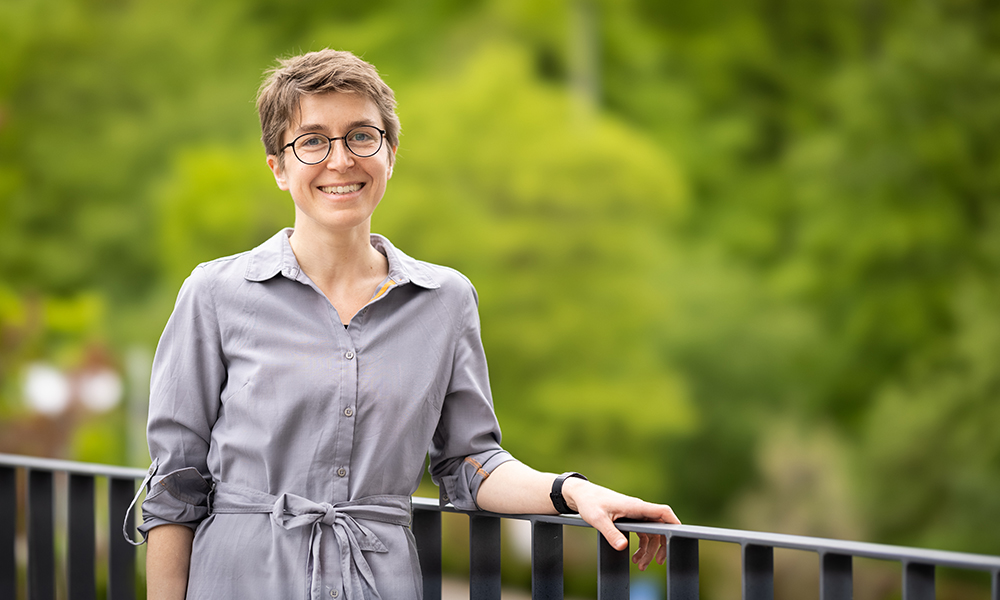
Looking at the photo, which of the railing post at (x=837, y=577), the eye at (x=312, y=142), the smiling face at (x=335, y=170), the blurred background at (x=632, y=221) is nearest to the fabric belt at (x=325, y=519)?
the smiling face at (x=335, y=170)

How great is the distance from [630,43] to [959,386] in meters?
7.08

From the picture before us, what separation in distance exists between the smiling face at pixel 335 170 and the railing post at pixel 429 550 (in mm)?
508

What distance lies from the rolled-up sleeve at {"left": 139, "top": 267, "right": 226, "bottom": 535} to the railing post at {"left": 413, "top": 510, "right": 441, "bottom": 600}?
37 cm

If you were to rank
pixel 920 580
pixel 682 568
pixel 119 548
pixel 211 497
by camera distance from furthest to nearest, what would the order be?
pixel 119 548
pixel 211 497
pixel 682 568
pixel 920 580

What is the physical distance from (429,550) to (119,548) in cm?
61

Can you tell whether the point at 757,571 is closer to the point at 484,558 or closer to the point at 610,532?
the point at 610,532

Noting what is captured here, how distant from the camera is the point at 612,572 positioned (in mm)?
1621

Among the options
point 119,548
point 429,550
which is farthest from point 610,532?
point 119,548

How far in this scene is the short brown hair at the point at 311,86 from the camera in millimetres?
1605

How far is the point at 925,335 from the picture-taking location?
15.2m

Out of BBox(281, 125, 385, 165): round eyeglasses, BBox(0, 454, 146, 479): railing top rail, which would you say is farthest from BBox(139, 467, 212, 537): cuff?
BBox(281, 125, 385, 165): round eyeglasses

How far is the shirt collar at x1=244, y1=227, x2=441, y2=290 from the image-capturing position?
164 cm

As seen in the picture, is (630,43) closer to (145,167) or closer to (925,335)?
(925,335)

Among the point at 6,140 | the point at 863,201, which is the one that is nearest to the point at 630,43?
the point at 863,201
